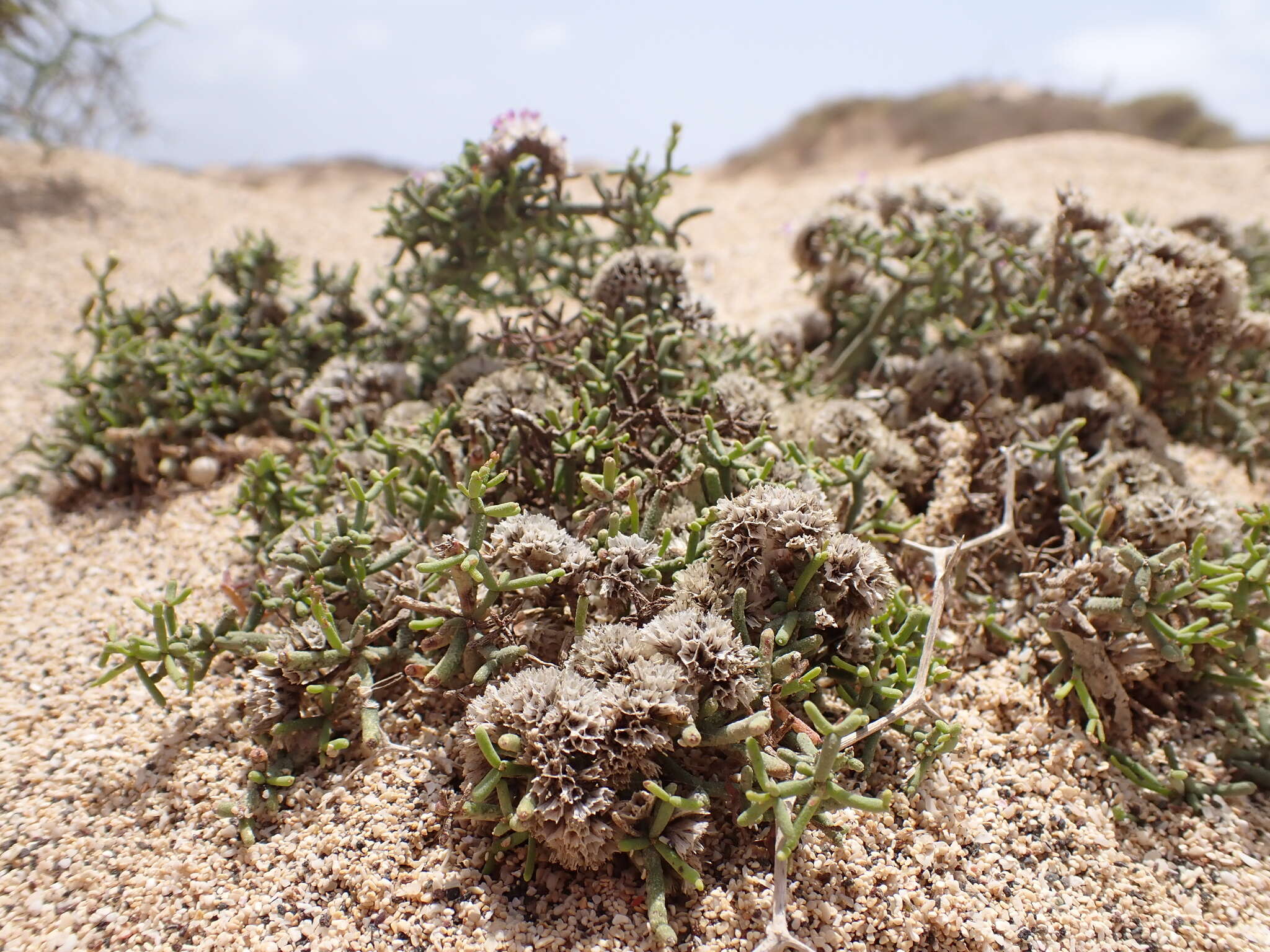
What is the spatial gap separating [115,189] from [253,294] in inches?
204

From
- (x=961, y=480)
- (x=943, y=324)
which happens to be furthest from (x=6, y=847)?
(x=943, y=324)

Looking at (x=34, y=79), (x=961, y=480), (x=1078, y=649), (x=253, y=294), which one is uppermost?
(x=34, y=79)

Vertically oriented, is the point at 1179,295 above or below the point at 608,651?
above

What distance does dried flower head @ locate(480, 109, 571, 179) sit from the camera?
326cm

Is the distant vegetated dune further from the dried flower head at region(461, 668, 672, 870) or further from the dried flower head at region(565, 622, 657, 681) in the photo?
the dried flower head at region(461, 668, 672, 870)

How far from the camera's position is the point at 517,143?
10.7ft

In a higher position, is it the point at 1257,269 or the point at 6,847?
the point at 1257,269

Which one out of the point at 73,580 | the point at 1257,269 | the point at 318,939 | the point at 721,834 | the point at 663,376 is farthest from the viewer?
A: the point at 1257,269

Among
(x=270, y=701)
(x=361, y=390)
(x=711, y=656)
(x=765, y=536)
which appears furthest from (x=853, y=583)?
(x=361, y=390)

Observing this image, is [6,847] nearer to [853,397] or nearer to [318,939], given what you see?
[318,939]

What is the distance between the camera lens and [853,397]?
347cm

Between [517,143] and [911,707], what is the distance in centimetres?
257

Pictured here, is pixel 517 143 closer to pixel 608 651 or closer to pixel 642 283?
pixel 642 283

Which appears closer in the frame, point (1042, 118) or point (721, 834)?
point (721, 834)
